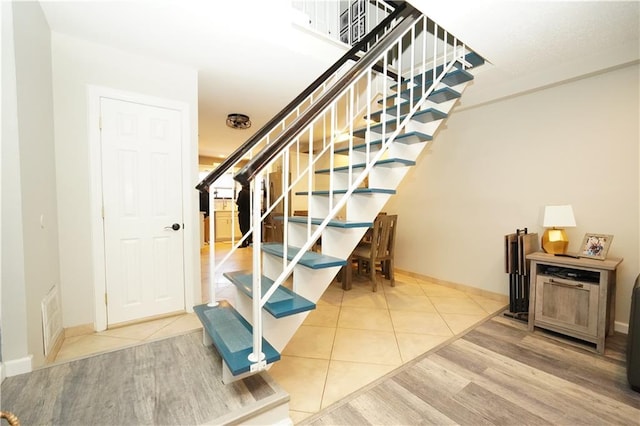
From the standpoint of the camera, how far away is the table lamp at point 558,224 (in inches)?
93.6

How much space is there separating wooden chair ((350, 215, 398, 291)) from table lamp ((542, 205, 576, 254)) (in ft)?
5.23

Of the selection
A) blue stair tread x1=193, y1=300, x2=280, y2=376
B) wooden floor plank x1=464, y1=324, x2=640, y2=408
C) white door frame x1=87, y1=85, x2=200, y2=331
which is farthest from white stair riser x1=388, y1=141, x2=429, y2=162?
white door frame x1=87, y1=85, x2=200, y2=331

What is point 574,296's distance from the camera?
219cm

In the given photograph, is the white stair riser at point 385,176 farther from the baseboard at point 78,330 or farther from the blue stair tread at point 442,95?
the baseboard at point 78,330

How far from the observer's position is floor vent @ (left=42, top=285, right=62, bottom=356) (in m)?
1.77

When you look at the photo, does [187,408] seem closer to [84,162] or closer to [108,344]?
[108,344]

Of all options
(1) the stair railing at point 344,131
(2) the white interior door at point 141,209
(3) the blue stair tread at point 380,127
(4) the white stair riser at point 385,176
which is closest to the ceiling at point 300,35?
(1) the stair railing at point 344,131

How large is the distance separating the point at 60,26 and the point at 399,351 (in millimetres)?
3529

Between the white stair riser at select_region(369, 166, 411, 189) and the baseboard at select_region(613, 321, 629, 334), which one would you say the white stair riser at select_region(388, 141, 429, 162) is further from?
the baseboard at select_region(613, 321, 629, 334)

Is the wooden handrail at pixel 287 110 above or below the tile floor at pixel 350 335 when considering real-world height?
above

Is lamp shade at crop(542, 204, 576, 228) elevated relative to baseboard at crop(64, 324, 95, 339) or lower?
elevated

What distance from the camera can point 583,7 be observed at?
180 cm

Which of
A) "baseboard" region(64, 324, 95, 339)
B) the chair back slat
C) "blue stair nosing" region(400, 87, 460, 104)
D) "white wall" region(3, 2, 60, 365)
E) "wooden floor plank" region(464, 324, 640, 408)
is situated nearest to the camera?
"white wall" region(3, 2, 60, 365)

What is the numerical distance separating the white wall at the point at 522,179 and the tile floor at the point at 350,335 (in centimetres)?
69
